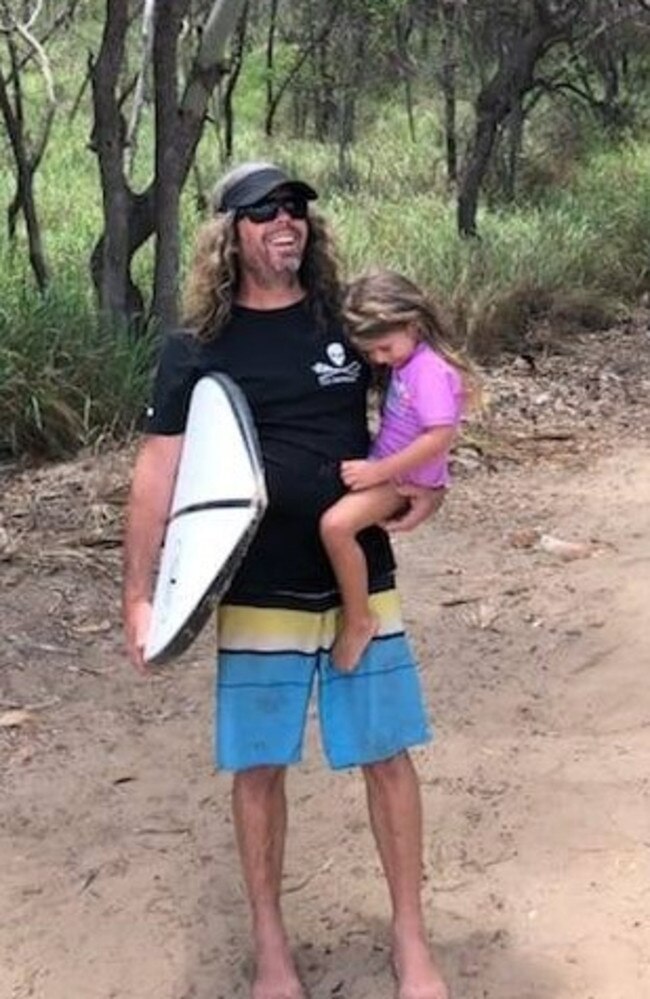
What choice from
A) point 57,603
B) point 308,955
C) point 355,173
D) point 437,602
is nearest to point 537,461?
point 437,602

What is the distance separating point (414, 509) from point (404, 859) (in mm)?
640

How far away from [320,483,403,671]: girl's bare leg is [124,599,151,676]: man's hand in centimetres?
34

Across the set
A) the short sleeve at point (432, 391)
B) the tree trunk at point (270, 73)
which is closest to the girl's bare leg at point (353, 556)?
the short sleeve at point (432, 391)

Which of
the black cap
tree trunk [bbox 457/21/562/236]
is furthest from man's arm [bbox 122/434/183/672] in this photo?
tree trunk [bbox 457/21/562/236]

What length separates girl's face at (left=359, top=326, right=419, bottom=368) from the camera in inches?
105

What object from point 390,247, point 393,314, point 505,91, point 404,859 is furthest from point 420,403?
point 505,91

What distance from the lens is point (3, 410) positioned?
7.01m

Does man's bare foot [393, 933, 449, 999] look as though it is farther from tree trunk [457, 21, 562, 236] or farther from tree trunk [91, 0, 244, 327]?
tree trunk [457, 21, 562, 236]

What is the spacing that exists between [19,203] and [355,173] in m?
6.85

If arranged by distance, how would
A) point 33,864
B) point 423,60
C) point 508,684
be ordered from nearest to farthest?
1. point 33,864
2. point 508,684
3. point 423,60

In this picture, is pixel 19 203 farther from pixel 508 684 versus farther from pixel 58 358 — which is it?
pixel 508 684

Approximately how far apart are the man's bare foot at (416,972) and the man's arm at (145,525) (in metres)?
0.72

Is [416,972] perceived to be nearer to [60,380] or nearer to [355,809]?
[355,809]

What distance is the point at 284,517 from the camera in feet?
8.87
